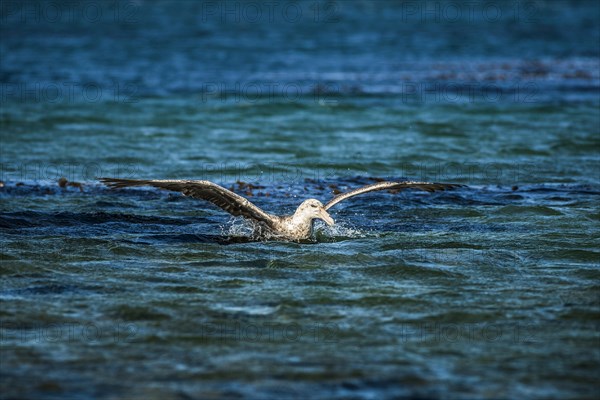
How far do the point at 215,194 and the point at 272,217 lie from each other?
805 millimetres

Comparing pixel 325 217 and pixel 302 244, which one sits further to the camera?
pixel 302 244

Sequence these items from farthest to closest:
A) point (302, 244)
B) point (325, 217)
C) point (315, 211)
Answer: point (302, 244)
point (315, 211)
point (325, 217)

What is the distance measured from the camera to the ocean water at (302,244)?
787cm

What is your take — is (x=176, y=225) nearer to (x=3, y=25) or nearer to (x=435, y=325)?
(x=435, y=325)

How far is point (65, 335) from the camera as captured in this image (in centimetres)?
855

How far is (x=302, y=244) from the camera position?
12.0 metres

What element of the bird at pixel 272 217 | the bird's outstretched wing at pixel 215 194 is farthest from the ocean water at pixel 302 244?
the bird's outstretched wing at pixel 215 194

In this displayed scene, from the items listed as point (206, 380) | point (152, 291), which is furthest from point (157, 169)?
point (206, 380)

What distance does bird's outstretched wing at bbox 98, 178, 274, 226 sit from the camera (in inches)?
432

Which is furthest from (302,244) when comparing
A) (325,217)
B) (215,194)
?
(215,194)

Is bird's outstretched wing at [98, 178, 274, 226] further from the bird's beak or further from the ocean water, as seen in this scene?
the bird's beak

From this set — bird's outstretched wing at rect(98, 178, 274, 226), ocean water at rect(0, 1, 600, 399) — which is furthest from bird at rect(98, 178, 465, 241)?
ocean water at rect(0, 1, 600, 399)

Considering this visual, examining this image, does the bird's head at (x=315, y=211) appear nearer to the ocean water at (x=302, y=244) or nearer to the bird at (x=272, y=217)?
the bird at (x=272, y=217)

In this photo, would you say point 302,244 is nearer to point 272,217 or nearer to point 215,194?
point 272,217
